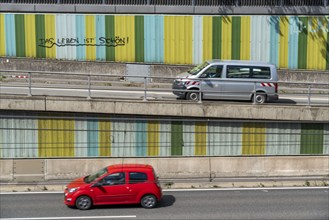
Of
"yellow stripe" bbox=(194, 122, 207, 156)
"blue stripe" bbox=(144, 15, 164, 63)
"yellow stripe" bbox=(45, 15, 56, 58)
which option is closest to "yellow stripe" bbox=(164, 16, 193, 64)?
"blue stripe" bbox=(144, 15, 164, 63)

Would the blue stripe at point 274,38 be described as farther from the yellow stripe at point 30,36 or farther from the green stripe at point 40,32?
the yellow stripe at point 30,36

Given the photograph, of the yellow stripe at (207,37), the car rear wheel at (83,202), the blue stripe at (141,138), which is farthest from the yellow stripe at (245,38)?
the car rear wheel at (83,202)

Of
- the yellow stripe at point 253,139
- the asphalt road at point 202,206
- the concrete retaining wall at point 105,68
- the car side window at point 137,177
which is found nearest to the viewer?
the asphalt road at point 202,206

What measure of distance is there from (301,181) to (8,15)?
1792 centimetres

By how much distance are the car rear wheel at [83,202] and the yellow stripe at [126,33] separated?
46.1ft

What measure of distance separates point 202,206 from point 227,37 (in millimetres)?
14305

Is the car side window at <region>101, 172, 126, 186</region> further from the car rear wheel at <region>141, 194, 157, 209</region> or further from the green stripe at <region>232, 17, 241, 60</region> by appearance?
the green stripe at <region>232, 17, 241, 60</region>

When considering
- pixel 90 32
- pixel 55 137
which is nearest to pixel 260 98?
pixel 55 137

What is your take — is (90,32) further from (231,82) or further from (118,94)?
(231,82)

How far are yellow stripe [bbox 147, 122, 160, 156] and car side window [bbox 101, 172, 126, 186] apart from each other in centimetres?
367

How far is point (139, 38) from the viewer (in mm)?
27547

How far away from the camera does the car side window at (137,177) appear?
15078mm

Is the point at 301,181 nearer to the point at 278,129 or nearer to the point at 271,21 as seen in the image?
the point at 278,129

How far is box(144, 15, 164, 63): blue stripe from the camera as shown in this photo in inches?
1078
